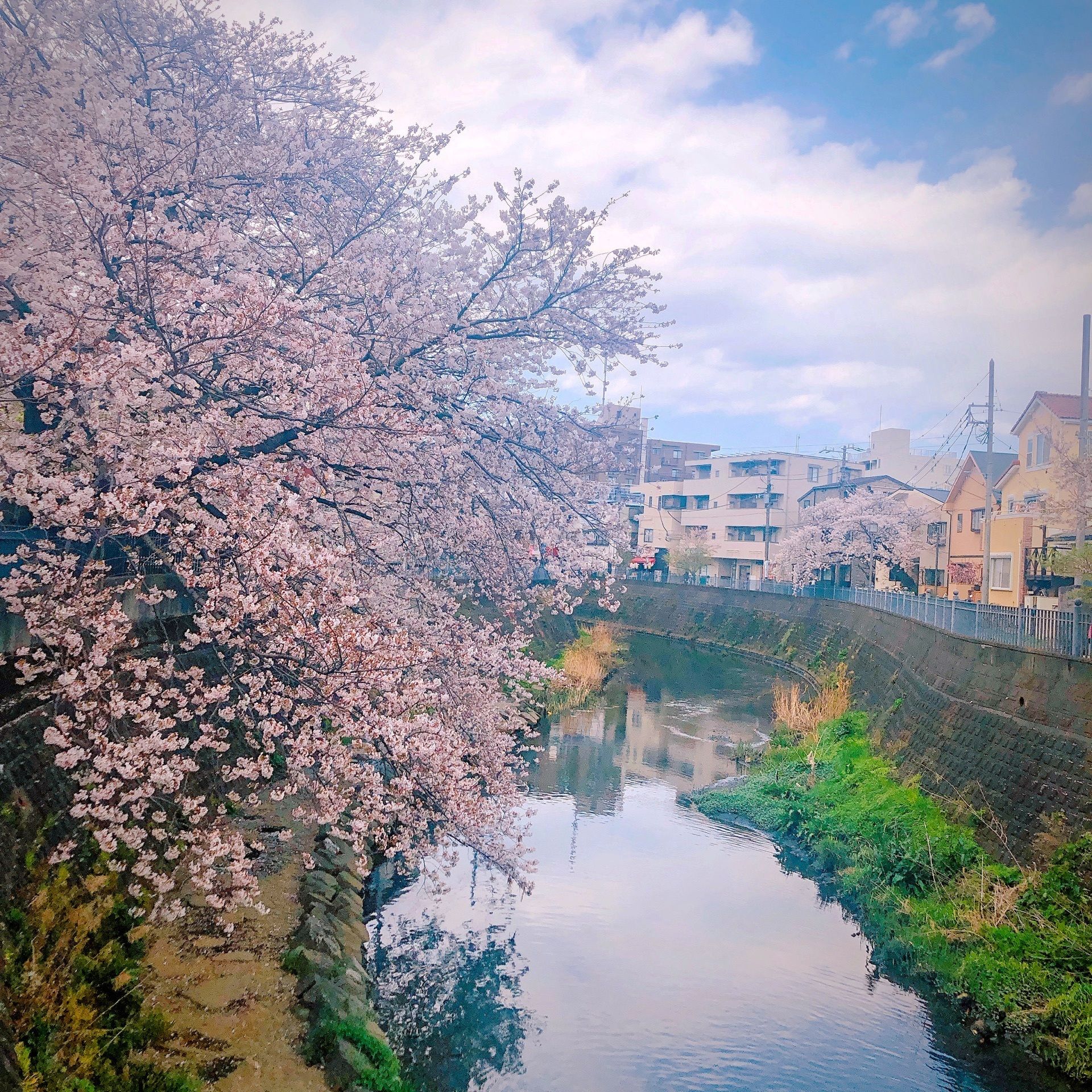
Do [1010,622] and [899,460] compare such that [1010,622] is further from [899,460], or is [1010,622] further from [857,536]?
[899,460]

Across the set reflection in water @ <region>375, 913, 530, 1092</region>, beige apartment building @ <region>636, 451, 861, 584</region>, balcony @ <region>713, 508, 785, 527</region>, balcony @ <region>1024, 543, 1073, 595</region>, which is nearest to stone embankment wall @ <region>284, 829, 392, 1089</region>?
reflection in water @ <region>375, 913, 530, 1092</region>

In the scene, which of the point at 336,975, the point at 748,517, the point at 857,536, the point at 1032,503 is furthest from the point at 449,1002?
the point at 748,517

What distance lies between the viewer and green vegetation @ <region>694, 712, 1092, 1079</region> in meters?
8.84

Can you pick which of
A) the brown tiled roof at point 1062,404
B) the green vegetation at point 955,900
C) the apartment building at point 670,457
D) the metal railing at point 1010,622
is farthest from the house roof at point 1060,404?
the apartment building at point 670,457

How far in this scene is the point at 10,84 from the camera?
25.9ft

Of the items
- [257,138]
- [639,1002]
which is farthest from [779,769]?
[257,138]

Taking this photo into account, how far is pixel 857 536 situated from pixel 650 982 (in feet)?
128

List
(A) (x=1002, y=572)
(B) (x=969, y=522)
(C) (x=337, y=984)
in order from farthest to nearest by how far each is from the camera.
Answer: (B) (x=969, y=522)
(A) (x=1002, y=572)
(C) (x=337, y=984)

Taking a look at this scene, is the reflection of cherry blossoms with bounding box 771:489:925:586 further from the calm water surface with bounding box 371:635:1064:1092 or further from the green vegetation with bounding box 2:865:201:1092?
the green vegetation with bounding box 2:865:201:1092

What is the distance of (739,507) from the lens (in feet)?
211

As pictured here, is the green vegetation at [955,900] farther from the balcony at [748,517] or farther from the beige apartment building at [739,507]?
the balcony at [748,517]

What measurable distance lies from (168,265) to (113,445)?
2.05m

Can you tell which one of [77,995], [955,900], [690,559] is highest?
[690,559]

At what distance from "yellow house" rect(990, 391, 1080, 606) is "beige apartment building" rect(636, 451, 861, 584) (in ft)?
79.1
